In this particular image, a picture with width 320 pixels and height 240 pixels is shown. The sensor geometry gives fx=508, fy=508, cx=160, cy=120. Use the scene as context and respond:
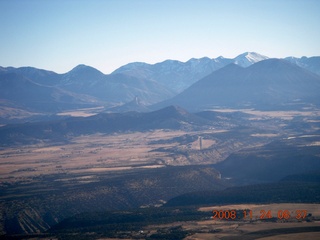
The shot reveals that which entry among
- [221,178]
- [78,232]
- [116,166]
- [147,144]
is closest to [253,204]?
[78,232]

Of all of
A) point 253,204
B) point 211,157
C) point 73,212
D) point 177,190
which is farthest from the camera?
point 211,157

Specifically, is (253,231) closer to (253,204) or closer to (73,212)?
(253,204)

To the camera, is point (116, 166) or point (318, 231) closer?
point (318, 231)

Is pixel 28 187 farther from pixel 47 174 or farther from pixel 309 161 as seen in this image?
pixel 309 161

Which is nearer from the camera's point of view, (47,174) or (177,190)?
(177,190)

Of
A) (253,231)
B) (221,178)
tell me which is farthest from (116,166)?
(253,231)

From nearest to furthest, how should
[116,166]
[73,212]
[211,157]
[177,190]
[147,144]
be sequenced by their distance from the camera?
[73,212] < [177,190] < [116,166] < [211,157] < [147,144]

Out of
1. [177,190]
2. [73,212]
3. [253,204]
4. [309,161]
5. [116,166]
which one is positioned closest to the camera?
[253,204]

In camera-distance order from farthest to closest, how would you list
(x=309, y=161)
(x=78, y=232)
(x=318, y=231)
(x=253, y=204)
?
(x=309, y=161), (x=253, y=204), (x=78, y=232), (x=318, y=231)
